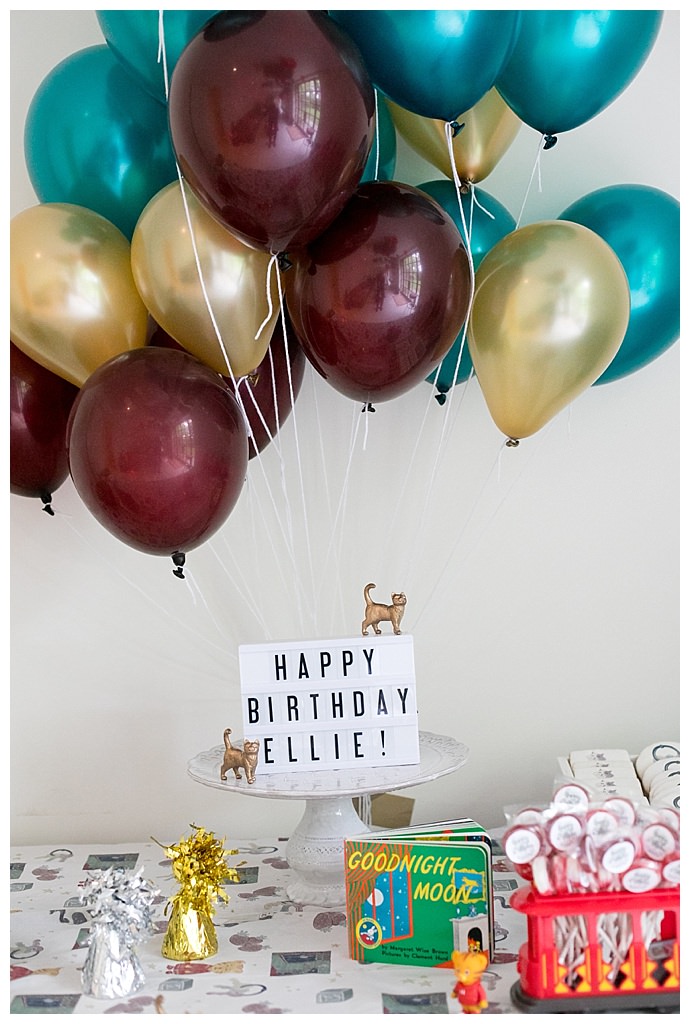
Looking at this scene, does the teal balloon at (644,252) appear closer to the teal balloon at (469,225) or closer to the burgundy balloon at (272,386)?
the teal balloon at (469,225)

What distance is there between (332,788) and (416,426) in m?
0.56

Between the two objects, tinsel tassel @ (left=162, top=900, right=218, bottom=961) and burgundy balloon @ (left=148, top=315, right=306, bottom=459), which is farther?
burgundy balloon @ (left=148, top=315, right=306, bottom=459)

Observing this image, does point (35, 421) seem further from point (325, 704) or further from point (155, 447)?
point (325, 704)

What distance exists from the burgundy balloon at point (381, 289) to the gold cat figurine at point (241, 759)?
1.44 ft

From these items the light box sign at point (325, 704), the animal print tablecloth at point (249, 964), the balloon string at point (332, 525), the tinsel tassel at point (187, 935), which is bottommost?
the animal print tablecloth at point (249, 964)

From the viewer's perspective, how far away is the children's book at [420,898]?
3.36 ft

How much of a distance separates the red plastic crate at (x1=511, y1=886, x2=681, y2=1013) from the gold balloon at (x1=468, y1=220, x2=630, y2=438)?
51 cm

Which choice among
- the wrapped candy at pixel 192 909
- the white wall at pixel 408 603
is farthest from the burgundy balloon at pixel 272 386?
the wrapped candy at pixel 192 909

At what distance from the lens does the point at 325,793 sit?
1102 mm

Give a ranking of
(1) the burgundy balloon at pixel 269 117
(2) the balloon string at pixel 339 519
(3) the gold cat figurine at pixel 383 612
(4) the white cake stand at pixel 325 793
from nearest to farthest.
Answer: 1. (1) the burgundy balloon at pixel 269 117
2. (4) the white cake stand at pixel 325 793
3. (3) the gold cat figurine at pixel 383 612
4. (2) the balloon string at pixel 339 519

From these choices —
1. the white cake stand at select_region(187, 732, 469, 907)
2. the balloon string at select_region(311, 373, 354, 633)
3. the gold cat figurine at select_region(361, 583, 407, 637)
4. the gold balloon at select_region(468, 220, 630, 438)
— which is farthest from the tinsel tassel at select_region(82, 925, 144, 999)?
the gold balloon at select_region(468, 220, 630, 438)

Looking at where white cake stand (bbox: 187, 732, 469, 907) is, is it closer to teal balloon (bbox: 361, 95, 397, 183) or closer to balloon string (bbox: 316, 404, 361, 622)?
balloon string (bbox: 316, 404, 361, 622)

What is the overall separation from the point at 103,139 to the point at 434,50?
0.42 m

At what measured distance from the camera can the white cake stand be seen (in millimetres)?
1120
